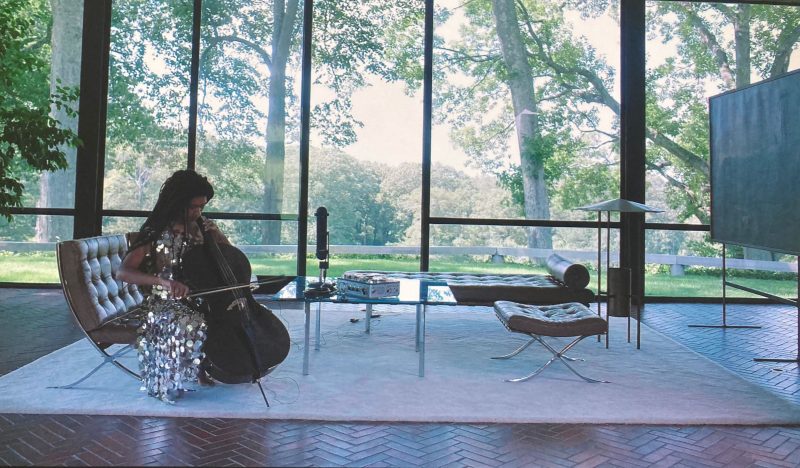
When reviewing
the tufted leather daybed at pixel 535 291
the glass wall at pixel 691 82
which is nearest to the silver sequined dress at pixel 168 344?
the tufted leather daybed at pixel 535 291

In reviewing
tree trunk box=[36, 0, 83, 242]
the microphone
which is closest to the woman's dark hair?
the microphone

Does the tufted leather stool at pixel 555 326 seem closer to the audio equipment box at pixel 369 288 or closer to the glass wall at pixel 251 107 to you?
the audio equipment box at pixel 369 288

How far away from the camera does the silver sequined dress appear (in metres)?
3.60

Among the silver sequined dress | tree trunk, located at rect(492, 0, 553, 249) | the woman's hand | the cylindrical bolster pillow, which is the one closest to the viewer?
the woman's hand

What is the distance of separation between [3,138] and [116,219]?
2.76 m

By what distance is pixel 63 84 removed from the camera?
313 inches

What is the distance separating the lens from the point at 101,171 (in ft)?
26.1

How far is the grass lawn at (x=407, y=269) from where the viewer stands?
7.89 meters

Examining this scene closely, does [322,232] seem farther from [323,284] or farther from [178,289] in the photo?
→ [178,289]

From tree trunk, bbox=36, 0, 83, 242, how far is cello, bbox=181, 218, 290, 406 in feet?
16.4

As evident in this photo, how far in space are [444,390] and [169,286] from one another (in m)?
1.73

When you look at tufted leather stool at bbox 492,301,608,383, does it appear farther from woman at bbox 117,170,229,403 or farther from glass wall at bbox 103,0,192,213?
glass wall at bbox 103,0,192,213

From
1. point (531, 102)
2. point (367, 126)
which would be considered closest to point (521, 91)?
point (531, 102)

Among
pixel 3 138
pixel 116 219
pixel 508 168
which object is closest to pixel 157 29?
pixel 116 219
